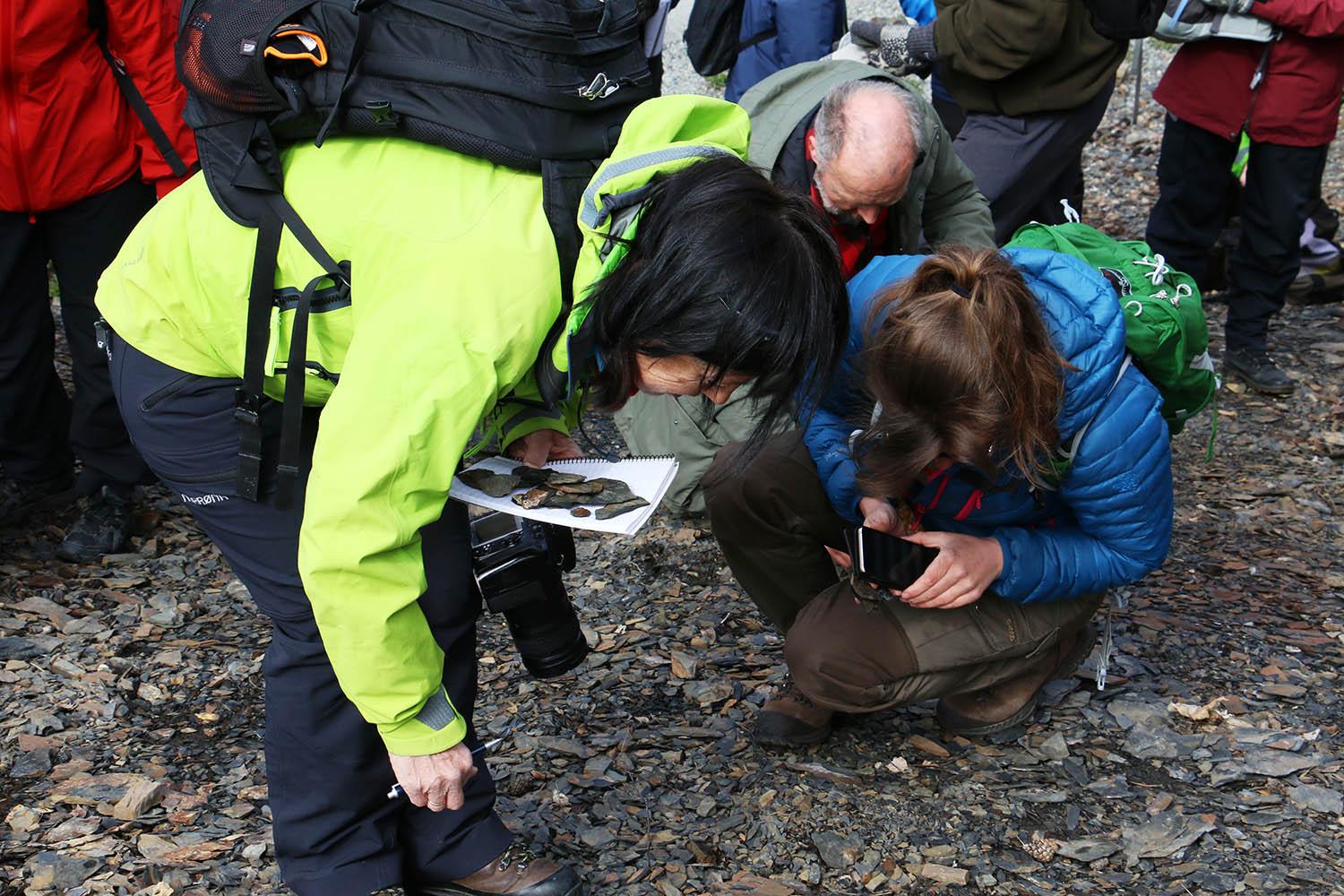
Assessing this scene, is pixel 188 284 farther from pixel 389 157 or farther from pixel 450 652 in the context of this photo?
pixel 450 652

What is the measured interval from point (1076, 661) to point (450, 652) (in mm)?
1663

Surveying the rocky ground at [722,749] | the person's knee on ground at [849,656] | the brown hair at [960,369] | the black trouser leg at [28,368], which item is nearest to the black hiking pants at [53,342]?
the black trouser leg at [28,368]

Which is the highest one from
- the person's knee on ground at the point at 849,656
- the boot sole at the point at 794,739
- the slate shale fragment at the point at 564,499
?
the slate shale fragment at the point at 564,499

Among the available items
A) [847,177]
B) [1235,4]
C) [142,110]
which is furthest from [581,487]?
[1235,4]

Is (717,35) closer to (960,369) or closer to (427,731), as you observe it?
(960,369)

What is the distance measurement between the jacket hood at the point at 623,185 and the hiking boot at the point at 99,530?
267 centimetres

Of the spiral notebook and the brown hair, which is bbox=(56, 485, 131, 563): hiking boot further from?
the brown hair

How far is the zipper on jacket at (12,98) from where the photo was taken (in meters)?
3.22

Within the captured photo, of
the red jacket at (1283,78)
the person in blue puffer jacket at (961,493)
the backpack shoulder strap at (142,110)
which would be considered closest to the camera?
the person in blue puffer jacket at (961,493)

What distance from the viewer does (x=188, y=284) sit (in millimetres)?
1975

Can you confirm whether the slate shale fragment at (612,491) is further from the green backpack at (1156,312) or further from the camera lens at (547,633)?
the green backpack at (1156,312)

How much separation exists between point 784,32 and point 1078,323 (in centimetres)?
333

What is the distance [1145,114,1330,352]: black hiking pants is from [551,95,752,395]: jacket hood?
3.56 metres

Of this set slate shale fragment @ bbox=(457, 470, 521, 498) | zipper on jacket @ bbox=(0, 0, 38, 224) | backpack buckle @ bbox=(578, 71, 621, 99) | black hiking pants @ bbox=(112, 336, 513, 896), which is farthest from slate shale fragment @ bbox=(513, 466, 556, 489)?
zipper on jacket @ bbox=(0, 0, 38, 224)
